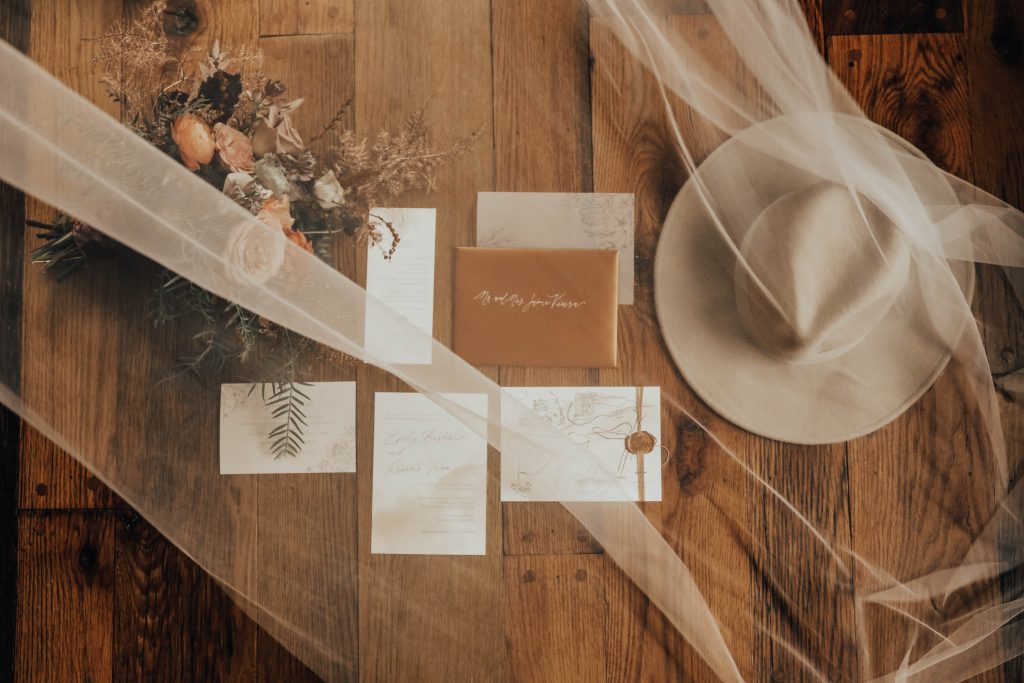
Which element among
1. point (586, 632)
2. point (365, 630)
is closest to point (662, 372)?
point (586, 632)

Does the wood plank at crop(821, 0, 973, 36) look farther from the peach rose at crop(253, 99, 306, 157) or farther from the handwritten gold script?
the peach rose at crop(253, 99, 306, 157)

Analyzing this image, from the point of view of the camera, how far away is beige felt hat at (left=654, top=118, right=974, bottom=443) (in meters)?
0.78

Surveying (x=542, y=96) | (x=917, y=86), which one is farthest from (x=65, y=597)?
(x=917, y=86)

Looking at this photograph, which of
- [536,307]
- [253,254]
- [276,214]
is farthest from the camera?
[536,307]

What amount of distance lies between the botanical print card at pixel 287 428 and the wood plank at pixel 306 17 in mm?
509

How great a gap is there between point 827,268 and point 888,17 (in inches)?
18.7

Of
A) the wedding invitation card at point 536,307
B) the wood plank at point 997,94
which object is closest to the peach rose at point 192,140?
the wedding invitation card at point 536,307

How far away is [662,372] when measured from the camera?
3.10ft

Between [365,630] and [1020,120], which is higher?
[1020,120]

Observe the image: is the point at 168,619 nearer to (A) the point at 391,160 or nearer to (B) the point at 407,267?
(B) the point at 407,267

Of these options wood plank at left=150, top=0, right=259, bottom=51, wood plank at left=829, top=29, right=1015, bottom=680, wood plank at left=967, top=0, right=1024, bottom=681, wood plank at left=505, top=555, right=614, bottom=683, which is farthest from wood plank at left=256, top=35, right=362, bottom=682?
wood plank at left=967, top=0, right=1024, bottom=681

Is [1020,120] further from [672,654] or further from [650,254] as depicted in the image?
[672,654]

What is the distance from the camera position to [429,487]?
94cm

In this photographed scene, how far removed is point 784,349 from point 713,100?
357 millimetres
